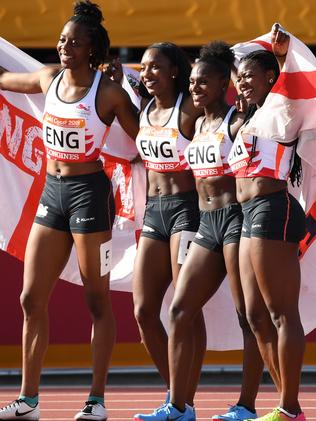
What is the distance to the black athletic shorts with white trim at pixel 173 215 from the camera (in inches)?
272

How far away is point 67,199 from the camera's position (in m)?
6.84

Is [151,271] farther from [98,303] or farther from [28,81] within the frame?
[28,81]

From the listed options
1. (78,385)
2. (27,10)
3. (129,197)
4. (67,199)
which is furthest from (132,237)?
(27,10)

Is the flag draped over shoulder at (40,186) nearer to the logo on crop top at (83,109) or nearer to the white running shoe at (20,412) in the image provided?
the logo on crop top at (83,109)

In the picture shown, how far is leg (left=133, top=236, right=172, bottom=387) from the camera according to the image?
6910 mm

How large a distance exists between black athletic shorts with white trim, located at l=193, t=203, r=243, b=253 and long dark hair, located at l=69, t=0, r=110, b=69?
108 centimetres

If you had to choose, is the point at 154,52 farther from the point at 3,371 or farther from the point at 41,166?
the point at 3,371

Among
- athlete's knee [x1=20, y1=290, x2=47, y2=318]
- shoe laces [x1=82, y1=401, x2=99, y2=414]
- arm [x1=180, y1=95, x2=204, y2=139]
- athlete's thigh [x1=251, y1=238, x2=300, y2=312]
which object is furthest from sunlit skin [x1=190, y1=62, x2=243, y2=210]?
shoe laces [x1=82, y1=401, x2=99, y2=414]

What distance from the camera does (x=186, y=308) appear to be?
666cm

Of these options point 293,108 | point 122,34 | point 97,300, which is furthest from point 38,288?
point 122,34

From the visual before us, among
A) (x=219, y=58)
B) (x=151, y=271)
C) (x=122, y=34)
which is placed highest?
(x=219, y=58)

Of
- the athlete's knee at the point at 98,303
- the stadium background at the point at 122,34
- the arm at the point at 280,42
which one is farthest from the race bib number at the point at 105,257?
the stadium background at the point at 122,34

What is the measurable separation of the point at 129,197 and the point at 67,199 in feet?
3.40

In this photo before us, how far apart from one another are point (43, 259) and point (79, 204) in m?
0.35
